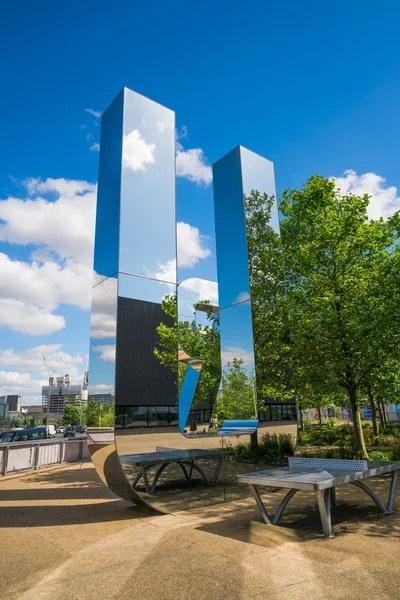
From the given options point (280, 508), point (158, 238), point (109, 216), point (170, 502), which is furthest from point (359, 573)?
point (109, 216)

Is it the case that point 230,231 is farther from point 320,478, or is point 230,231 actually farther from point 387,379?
point 387,379

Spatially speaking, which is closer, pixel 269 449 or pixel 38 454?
pixel 269 449

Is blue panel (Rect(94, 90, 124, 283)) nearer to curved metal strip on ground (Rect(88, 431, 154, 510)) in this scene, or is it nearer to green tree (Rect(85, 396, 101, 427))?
green tree (Rect(85, 396, 101, 427))

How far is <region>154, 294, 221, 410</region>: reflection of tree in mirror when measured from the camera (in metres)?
7.68

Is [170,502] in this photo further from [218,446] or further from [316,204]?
[316,204]

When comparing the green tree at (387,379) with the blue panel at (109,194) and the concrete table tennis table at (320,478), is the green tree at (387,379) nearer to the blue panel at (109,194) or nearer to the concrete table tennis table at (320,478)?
the concrete table tennis table at (320,478)

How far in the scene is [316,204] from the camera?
1638 centimetres

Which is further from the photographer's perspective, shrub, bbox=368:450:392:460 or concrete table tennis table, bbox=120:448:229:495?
shrub, bbox=368:450:392:460

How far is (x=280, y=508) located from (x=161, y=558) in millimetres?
2171

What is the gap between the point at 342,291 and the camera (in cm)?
1423

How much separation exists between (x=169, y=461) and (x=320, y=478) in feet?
8.48

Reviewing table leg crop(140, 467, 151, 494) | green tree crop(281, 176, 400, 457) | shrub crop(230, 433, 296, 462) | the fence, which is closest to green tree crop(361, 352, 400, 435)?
green tree crop(281, 176, 400, 457)

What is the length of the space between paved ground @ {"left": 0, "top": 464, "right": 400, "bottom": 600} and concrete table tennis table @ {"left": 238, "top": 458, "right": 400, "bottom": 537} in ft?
0.91

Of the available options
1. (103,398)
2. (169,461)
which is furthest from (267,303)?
(103,398)
